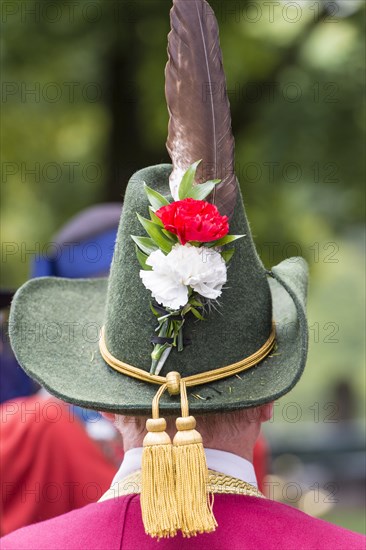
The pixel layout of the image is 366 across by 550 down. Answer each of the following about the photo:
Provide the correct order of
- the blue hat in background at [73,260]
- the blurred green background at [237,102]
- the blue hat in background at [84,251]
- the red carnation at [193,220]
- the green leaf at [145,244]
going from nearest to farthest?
the red carnation at [193,220] → the green leaf at [145,244] → the blue hat in background at [73,260] → the blue hat in background at [84,251] → the blurred green background at [237,102]

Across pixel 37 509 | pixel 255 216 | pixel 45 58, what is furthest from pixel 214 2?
pixel 37 509

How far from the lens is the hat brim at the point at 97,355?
→ 81.1 inches

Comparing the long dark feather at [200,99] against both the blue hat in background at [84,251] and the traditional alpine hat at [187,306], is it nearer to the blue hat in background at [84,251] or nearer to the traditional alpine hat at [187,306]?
the traditional alpine hat at [187,306]

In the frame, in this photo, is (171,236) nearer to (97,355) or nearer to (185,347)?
(185,347)

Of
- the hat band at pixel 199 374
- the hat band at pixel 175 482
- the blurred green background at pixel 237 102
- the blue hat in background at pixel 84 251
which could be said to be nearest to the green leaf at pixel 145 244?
the hat band at pixel 199 374

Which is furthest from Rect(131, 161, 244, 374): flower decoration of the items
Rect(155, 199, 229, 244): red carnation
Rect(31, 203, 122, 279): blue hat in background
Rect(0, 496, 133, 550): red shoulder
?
Rect(31, 203, 122, 279): blue hat in background

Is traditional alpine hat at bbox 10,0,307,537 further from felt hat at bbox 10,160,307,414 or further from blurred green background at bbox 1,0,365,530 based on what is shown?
blurred green background at bbox 1,0,365,530

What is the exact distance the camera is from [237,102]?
924cm

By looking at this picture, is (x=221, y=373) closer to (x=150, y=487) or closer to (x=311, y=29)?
(x=150, y=487)

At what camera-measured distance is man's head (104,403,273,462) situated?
2127mm

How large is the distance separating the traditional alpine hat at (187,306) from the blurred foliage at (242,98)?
6.48m

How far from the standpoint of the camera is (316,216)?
1036cm

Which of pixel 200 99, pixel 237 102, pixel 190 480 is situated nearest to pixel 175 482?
pixel 190 480

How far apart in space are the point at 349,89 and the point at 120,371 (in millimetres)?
7742
